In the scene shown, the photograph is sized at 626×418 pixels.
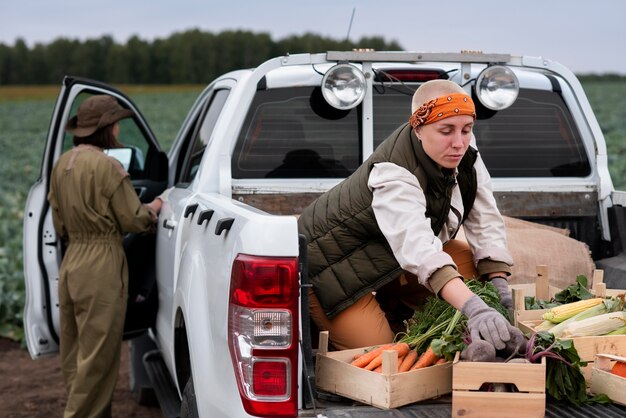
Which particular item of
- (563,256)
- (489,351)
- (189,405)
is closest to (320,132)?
(563,256)

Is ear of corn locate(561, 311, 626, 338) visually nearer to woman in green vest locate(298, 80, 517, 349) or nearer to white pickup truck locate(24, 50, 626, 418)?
woman in green vest locate(298, 80, 517, 349)

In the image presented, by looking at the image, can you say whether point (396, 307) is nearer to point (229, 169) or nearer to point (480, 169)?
point (480, 169)

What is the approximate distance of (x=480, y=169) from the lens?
4.28 m

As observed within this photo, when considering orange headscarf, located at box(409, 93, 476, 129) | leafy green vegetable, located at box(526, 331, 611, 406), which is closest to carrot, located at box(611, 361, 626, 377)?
leafy green vegetable, located at box(526, 331, 611, 406)

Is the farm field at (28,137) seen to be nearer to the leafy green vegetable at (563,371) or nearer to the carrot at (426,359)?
the carrot at (426,359)

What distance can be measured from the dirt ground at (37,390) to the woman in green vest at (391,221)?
3.38 m

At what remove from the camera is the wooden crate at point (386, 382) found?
3082 millimetres

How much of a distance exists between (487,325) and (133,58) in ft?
281

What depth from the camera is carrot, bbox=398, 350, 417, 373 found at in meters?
3.32

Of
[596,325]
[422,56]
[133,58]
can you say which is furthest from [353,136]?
[133,58]

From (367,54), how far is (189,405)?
81.8 inches

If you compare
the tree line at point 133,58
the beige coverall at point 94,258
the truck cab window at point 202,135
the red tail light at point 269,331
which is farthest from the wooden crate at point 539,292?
the tree line at point 133,58

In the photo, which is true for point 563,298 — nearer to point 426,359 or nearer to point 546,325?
point 546,325

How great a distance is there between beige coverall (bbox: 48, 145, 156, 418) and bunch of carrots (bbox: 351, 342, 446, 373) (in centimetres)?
256
